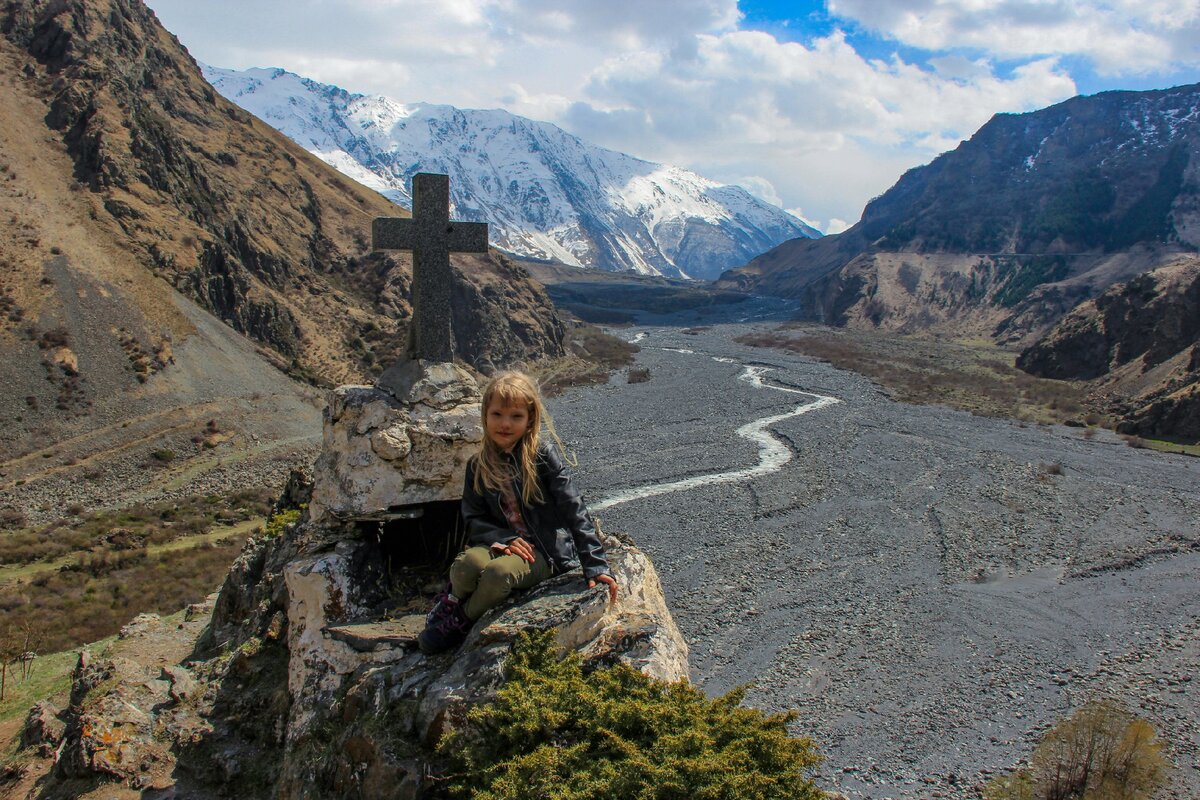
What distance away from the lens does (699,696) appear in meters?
4.65

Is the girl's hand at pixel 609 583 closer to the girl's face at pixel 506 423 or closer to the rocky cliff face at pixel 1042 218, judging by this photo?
the girl's face at pixel 506 423

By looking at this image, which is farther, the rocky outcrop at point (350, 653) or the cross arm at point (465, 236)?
the cross arm at point (465, 236)

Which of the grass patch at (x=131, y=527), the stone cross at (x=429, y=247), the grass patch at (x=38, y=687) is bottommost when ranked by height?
the grass patch at (x=131, y=527)

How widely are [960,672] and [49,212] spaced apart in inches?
1824

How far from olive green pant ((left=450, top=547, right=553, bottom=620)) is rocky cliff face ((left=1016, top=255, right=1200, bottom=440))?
4745cm

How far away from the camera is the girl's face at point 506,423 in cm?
521

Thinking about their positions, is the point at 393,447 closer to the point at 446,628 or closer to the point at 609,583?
the point at 446,628

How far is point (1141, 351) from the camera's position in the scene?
59.2 metres

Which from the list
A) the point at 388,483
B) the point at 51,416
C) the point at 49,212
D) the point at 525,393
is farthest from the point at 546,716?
the point at 49,212

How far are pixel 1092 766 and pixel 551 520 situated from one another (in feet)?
41.4

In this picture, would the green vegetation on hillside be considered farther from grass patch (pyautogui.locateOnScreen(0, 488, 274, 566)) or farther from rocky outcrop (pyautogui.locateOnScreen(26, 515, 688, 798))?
rocky outcrop (pyautogui.locateOnScreen(26, 515, 688, 798))

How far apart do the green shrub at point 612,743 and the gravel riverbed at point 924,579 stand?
10.7m

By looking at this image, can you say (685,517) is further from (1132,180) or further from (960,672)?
(1132,180)

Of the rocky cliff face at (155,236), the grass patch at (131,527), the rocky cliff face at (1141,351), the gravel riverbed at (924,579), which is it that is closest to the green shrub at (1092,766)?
the gravel riverbed at (924,579)
